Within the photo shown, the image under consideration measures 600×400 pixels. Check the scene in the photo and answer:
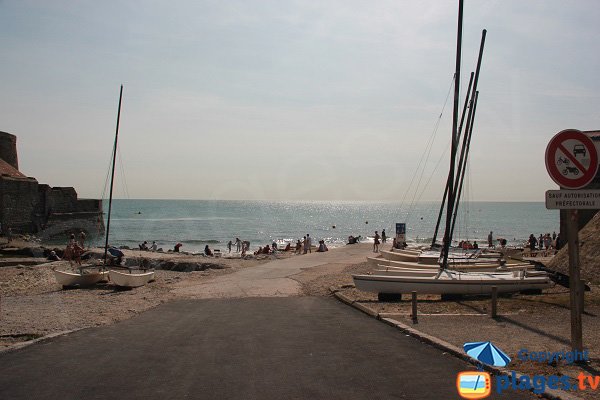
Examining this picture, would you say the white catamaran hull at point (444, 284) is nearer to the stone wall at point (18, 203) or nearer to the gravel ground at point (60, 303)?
the gravel ground at point (60, 303)

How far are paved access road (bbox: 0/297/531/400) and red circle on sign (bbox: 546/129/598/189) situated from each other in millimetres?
2866

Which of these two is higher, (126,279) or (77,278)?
(126,279)

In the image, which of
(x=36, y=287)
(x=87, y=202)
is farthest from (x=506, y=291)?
(x=87, y=202)

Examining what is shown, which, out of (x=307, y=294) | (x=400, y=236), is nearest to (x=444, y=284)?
(x=307, y=294)

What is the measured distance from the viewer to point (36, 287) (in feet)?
67.2

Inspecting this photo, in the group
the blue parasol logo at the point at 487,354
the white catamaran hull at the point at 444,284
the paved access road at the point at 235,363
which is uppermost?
the white catamaran hull at the point at 444,284

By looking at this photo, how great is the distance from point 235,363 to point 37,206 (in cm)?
6103

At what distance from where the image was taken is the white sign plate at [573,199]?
278 inches

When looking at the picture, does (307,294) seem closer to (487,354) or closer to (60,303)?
(60,303)

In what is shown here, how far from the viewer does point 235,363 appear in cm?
764

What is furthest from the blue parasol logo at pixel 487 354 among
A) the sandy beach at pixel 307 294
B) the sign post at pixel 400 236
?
the sign post at pixel 400 236

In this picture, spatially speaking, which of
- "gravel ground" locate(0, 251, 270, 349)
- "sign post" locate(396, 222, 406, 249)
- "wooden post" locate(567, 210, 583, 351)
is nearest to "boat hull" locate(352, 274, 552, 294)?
"gravel ground" locate(0, 251, 270, 349)

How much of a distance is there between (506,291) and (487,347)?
773 centimetres

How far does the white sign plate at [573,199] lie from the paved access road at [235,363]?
2569 mm
